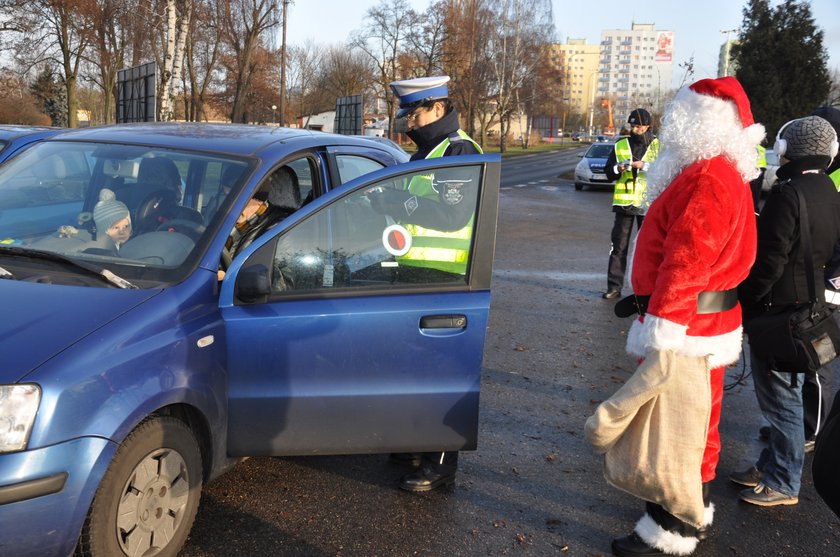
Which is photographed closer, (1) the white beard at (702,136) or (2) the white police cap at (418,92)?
(1) the white beard at (702,136)

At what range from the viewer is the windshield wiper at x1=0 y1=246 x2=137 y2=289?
303 centimetres

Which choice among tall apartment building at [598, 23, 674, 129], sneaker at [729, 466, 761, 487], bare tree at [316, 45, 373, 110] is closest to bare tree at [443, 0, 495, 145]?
bare tree at [316, 45, 373, 110]

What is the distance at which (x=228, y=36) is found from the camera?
1574 inches

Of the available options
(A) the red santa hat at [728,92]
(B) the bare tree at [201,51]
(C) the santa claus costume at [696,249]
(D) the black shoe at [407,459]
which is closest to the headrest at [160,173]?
(D) the black shoe at [407,459]

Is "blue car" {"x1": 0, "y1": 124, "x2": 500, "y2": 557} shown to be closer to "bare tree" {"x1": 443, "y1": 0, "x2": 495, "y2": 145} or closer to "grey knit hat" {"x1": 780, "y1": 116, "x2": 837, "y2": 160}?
"grey knit hat" {"x1": 780, "y1": 116, "x2": 837, "y2": 160}

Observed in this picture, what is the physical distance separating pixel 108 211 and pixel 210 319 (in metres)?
0.88

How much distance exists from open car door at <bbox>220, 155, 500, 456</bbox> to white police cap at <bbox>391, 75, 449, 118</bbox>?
1.03 m

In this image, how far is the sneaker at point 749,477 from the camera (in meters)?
4.00

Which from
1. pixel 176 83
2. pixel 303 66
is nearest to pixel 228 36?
pixel 176 83

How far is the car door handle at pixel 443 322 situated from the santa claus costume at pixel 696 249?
2.36 feet

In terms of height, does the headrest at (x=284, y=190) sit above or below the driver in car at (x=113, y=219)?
above

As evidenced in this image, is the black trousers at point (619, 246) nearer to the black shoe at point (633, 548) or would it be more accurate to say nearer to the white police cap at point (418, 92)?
the white police cap at point (418, 92)

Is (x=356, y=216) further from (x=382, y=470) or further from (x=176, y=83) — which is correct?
(x=176, y=83)

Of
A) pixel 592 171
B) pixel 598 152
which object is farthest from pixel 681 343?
pixel 598 152
